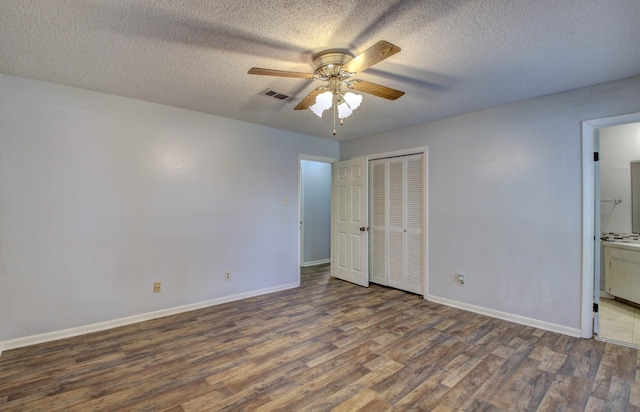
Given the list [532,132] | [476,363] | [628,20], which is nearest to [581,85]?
[532,132]

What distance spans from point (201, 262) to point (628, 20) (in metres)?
4.31

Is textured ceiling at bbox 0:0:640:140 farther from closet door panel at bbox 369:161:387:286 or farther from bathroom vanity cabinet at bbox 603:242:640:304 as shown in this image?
bathroom vanity cabinet at bbox 603:242:640:304

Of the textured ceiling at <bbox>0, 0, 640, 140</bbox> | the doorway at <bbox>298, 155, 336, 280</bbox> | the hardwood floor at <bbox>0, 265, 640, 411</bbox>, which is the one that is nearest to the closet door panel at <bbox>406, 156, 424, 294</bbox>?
the hardwood floor at <bbox>0, 265, 640, 411</bbox>

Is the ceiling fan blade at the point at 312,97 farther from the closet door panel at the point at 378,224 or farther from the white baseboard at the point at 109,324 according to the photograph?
the white baseboard at the point at 109,324

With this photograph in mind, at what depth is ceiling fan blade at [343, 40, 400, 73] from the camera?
1689mm

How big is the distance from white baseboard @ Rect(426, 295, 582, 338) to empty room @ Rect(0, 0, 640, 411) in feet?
0.06

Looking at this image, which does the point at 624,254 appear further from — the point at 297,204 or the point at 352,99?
the point at 297,204

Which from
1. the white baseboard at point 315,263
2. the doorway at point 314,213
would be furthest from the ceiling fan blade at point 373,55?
the white baseboard at point 315,263

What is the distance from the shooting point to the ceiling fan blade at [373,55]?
1689mm

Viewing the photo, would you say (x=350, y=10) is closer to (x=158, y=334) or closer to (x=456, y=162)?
(x=456, y=162)

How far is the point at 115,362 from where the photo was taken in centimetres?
244

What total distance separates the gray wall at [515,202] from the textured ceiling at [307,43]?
291mm

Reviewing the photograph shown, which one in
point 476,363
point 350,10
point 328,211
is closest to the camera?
point 350,10

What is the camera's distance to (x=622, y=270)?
3.72m
